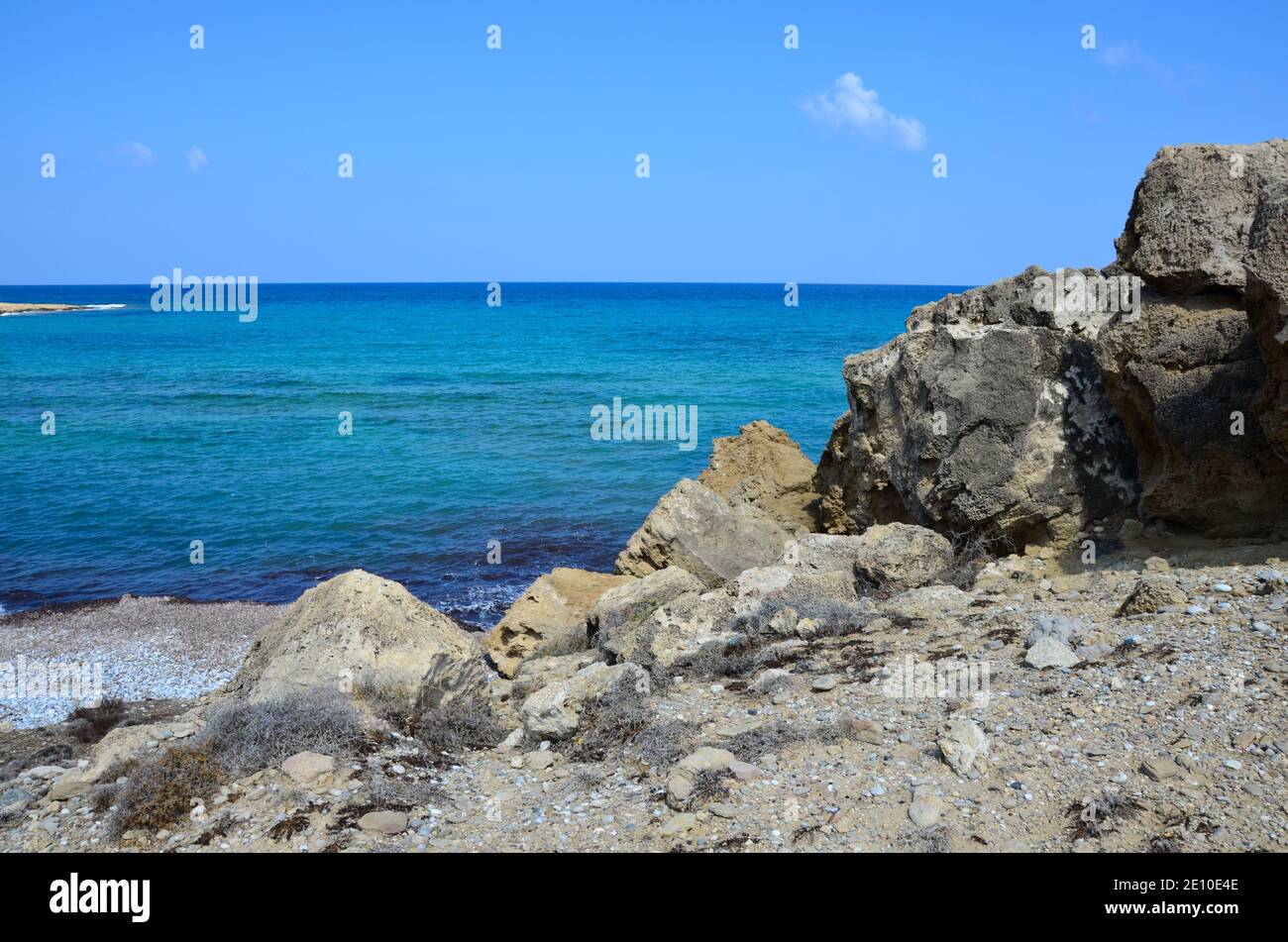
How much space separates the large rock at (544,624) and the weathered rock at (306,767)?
466 cm

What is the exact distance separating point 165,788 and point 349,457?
20133 millimetres

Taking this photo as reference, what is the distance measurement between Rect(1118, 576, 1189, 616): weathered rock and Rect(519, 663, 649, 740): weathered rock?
3806 millimetres

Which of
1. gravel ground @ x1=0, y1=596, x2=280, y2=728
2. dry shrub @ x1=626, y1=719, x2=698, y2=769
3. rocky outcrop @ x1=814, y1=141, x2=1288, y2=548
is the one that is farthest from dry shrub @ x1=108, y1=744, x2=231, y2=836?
rocky outcrop @ x1=814, y1=141, x2=1288, y2=548

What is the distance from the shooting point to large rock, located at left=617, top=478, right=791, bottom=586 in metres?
12.3

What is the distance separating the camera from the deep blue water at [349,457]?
16953mm

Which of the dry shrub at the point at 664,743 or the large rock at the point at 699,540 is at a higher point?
the large rock at the point at 699,540

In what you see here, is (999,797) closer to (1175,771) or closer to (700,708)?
(1175,771)

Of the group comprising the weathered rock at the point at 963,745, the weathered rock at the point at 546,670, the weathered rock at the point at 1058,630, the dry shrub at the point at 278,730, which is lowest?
the weathered rock at the point at 546,670
